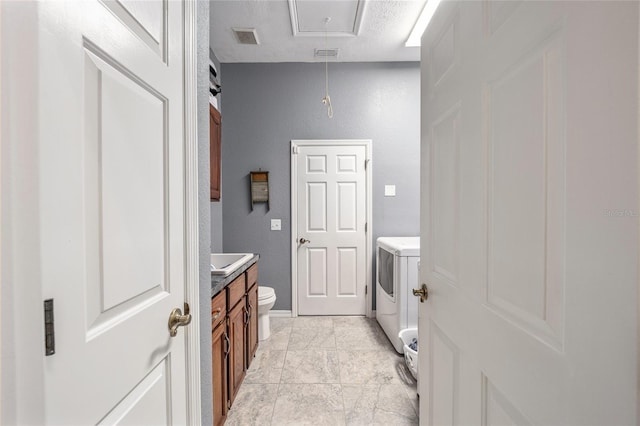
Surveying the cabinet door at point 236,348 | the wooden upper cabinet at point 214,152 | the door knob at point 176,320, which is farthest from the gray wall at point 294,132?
the door knob at point 176,320

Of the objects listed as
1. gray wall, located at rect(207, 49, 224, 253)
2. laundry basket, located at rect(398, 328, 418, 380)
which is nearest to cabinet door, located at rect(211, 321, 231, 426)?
laundry basket, located at rect(398, 328, 418, 380)

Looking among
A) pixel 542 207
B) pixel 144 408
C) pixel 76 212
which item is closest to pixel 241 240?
pixel 144 408

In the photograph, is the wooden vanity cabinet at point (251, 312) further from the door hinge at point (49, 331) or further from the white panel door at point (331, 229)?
the door hinge at point (49, 331)

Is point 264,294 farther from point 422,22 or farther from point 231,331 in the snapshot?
point 422,22

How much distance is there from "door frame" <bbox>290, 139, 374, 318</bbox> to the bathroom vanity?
1.06 meters

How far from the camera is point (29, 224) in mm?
438

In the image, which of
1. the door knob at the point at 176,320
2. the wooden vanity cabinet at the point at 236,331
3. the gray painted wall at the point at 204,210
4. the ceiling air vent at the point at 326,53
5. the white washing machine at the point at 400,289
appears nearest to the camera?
the door knob at the point at 176,320

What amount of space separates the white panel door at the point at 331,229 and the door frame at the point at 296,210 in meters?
0.03

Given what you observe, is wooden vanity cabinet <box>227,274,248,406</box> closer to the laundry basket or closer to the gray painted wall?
the gray painted wall

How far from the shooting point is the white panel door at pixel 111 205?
477mm

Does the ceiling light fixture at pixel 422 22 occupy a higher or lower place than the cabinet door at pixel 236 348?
higher

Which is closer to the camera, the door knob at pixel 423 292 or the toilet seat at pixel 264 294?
the door knob at pixel 423 292

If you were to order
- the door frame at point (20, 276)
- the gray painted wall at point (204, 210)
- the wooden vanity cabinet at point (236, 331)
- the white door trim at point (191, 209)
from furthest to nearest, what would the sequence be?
the wooden vanity cabinet at point (236, 331), the gray painted wall at point (204, 210), the white door trim at point (191, 209), the door frame at point (20, 276)

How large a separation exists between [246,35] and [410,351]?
309 cm
